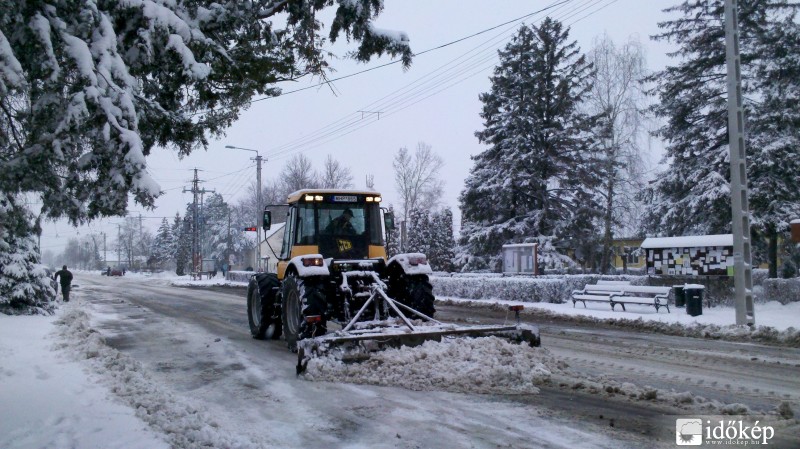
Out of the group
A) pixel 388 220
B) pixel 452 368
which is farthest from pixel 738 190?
pixel 452 368

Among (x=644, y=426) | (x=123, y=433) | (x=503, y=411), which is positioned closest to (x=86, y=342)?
(x=123, y=433)

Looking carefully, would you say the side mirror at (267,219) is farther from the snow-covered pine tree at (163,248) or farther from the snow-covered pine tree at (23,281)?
the snow-covered pine tree at (163,248)

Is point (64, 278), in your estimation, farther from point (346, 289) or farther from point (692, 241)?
point (692, 241)

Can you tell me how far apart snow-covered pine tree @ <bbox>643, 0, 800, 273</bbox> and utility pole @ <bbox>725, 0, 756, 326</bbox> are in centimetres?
1072

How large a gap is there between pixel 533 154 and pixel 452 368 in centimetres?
2545

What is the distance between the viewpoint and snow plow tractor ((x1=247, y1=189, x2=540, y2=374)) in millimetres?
8258

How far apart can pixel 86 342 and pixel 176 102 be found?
6328mm

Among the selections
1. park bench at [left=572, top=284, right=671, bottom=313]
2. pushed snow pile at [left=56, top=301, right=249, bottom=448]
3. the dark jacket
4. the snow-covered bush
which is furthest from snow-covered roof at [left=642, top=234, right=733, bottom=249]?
the dark jacket

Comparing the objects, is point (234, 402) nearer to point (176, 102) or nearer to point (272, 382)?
point (272, 382)

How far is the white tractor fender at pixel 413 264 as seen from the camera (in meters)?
10.2

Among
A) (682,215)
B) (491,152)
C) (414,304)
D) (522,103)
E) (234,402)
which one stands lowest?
(234,402)

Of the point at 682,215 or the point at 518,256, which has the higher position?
the point at 682,215

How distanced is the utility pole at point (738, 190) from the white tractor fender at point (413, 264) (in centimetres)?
771

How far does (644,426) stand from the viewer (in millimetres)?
5523
